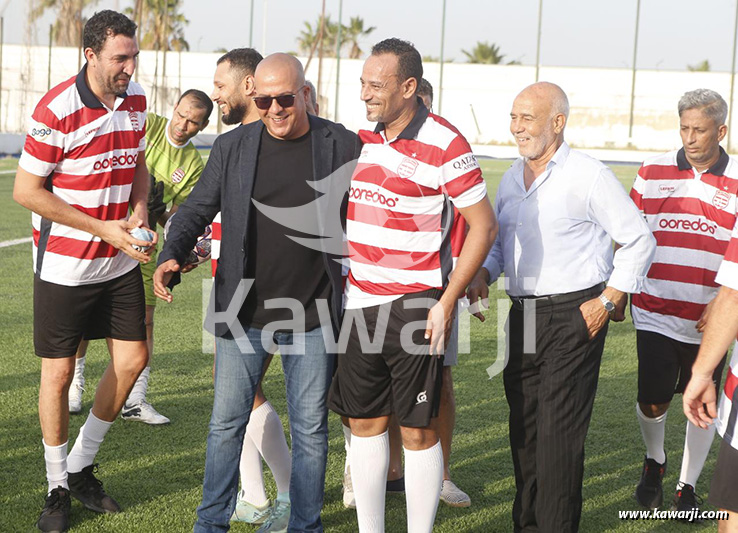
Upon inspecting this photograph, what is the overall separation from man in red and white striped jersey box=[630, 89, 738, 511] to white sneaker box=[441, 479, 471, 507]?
93 cm

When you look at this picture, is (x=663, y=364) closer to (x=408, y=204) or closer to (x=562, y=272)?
(x=562, y=272)

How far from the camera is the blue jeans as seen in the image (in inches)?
144

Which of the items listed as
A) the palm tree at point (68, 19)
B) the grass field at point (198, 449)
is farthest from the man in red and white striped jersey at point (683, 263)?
the palm tree at point (68, 19)

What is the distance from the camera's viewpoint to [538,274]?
3.84 metres

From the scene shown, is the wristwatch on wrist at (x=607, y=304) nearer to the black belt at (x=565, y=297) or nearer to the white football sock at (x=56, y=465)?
the black belt at (x=565, y=297)

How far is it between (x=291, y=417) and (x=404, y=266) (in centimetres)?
84

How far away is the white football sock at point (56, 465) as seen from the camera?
413cm

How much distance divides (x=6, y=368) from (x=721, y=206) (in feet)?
16.6

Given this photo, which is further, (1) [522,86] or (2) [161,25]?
(2) [161,25]

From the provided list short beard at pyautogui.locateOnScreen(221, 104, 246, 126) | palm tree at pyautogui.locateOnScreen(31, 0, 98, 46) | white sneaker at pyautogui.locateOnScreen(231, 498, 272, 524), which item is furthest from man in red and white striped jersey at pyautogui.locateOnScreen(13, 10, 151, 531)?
palm tree at pyautogui.locateOnScreen(31, 0, 98, 46)

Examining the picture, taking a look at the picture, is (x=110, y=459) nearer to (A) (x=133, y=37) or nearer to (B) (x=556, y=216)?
(A) (x=133, y=37)

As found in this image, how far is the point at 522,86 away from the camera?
4884 centimetres

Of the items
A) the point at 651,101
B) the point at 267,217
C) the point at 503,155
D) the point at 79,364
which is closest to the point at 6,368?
the point at 79,364

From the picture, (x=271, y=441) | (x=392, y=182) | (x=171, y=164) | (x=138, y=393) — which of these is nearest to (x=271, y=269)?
(x=392, y=182)
